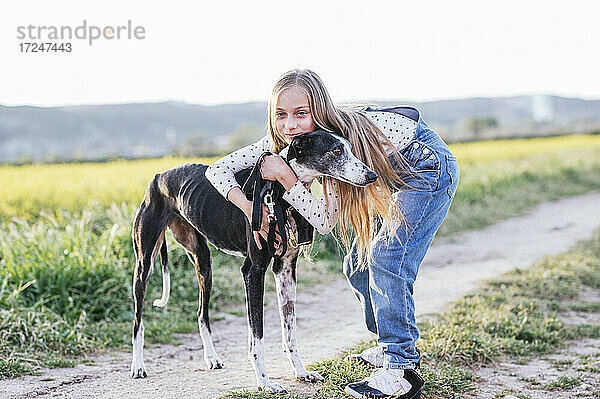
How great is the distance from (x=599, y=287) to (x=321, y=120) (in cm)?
433

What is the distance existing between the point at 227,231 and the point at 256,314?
20.5 inches

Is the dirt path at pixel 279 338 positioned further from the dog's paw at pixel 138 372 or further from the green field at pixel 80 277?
the green field at pixel 80 277

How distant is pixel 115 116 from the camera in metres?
43.2

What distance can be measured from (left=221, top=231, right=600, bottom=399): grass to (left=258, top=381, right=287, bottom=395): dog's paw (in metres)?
0.04

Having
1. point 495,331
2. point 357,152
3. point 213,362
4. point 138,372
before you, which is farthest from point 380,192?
point 495,331

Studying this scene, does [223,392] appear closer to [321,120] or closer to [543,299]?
[321,120]

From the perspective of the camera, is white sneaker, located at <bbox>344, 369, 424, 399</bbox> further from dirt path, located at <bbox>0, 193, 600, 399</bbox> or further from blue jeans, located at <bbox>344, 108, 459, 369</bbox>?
dirt path, located at <bbox>0, 193, 600, 399</bbox>

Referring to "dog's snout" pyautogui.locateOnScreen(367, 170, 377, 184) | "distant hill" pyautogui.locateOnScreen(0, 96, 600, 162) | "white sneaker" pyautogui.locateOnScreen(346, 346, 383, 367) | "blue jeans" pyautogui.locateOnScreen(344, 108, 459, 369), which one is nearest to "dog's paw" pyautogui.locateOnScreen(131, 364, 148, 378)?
"white sneaker" pyautogui.locateOnScreen(346, 346, 383, 367)

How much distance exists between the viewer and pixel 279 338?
189 inches

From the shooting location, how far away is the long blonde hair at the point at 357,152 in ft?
9.69

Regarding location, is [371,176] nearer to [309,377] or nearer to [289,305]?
[289,305]

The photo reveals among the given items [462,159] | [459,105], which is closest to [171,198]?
[462,159]

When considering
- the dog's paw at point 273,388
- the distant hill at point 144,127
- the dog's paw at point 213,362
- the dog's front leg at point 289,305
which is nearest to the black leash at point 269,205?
the dog's front leg at point 289,305

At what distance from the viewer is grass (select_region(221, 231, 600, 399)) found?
3.52 m
